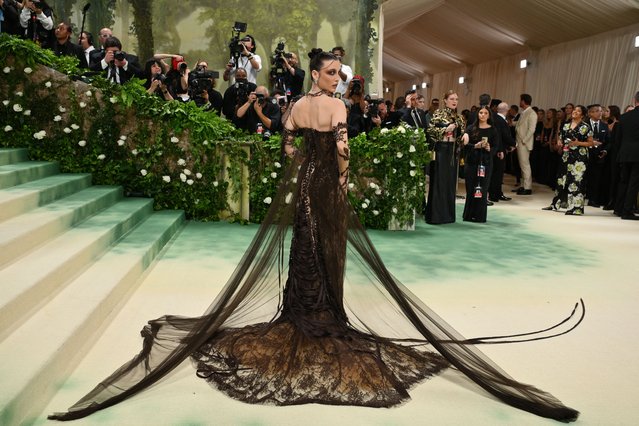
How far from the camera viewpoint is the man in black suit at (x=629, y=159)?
9359mm

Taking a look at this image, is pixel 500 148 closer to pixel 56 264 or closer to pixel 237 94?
pixel 237 94

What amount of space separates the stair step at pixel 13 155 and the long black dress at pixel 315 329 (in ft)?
11.9

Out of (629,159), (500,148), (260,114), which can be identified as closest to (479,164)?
(500,148)

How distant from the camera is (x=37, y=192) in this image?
5672 millimetres

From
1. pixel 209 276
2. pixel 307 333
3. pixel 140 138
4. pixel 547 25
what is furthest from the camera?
pixel 547 25

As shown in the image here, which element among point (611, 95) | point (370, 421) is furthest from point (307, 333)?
point (611, 95)

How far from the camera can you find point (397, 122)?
1005 centimetres

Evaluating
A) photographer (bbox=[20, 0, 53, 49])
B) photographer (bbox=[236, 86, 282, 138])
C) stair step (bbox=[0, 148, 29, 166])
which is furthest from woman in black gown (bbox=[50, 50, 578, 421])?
photographer (bbox=[20, 0, 53, 49])

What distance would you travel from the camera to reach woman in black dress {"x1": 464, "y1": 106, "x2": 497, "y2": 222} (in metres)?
8.86

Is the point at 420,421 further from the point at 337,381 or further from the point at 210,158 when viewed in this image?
the point at 210,158

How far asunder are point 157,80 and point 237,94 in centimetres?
111

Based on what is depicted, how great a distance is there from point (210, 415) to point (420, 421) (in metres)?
1.00

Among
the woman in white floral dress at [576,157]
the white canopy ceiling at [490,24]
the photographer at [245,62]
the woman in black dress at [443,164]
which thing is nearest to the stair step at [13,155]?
the photographer at [245,62]

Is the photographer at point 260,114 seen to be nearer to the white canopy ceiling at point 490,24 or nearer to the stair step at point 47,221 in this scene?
the stair step at point 47,221
